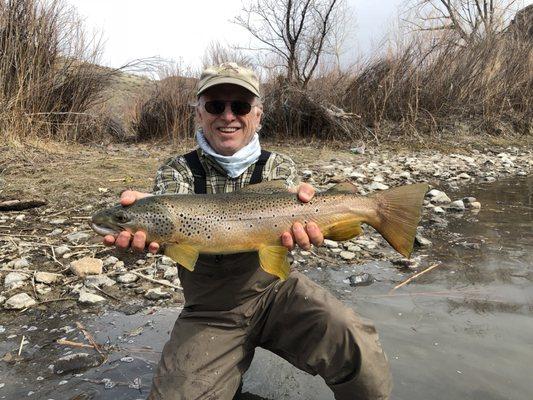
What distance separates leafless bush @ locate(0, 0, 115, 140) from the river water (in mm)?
6477

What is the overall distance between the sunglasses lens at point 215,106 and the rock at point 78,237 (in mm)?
2653

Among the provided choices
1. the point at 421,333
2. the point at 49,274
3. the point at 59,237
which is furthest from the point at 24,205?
the point at 421,333

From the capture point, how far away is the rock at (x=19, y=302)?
357 cm

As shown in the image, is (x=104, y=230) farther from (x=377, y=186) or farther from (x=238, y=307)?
(x=377, y=186)

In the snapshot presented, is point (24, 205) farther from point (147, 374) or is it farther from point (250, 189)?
point (250, 189)

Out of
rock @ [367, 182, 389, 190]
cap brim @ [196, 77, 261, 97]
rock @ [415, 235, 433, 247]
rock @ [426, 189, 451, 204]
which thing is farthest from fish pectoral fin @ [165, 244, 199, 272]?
rock @ [367, 182, 389, 190]

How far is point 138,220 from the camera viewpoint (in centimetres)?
247

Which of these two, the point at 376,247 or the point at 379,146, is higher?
the point at 379,146

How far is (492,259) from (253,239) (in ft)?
10.2

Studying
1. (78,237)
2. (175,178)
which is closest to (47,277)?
(78,237)

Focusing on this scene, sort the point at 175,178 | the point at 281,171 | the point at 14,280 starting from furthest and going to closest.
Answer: the point at 14,280 → the point at 281,171 → the point at 175,178

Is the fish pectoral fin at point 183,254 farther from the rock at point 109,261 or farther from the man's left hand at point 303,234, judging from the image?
the rock at point 109,261

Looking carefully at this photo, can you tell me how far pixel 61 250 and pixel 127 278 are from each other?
875 millimetres

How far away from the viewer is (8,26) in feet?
28.9
